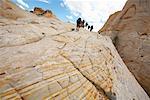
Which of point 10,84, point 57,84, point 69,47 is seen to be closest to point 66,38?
point 69,47

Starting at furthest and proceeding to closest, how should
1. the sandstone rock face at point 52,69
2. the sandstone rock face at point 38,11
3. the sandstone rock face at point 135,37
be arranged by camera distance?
the sandstone rock face at point 38,11
the sandstone rock face at point 135,37
the sandstone rock face at point 52,69

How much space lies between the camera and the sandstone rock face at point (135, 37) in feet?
71.1

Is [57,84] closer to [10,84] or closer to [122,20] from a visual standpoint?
[10,84]

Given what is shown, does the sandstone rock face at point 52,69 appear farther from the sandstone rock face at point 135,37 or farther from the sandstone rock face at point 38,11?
the sandstone rock face at point 38,11

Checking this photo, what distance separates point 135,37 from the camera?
80.1 feet

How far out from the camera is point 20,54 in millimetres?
9062

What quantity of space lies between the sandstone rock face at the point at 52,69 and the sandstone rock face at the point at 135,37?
883 centimetres

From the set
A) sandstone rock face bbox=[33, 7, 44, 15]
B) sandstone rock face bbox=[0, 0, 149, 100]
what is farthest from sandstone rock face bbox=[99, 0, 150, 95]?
sandstone rock face bbox=[33, 7, 44, 15]

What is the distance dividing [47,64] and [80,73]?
194 cm

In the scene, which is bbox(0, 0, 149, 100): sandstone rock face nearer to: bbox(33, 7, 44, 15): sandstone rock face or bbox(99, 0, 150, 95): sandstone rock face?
bbox(99, 0, 150, 95): sandstone rock face

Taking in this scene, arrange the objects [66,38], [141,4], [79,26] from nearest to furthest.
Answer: [66,38] → [79,26] → [141,4]

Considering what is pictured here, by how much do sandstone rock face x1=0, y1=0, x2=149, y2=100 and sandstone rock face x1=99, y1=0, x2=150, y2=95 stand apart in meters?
8.83

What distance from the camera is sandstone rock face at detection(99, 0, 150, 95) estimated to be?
21.7m

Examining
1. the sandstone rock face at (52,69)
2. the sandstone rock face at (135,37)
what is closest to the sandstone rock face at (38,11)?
the sandstone rock face at (135,37)
